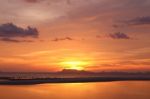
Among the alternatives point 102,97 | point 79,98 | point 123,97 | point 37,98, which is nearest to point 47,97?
point 37,98

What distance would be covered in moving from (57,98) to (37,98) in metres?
2.11

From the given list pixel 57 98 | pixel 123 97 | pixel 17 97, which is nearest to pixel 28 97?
pixel 17 97

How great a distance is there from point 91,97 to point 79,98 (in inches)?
67.4

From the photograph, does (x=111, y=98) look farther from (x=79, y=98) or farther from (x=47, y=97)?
(x=47, y=97)

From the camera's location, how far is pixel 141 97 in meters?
34.4

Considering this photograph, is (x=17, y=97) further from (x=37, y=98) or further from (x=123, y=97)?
(x=123, y=97)

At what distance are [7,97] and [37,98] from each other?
124 inches

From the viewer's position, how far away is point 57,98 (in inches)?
1298

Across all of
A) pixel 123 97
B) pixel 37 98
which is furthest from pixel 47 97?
pixel 123 97

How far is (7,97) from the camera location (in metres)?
32.6

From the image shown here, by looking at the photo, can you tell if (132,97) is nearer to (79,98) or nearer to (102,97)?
(102,97)

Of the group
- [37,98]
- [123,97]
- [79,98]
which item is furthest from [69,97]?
[123,97]

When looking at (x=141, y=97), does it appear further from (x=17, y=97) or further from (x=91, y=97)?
(x=17, y=97)

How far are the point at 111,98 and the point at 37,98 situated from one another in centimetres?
791
